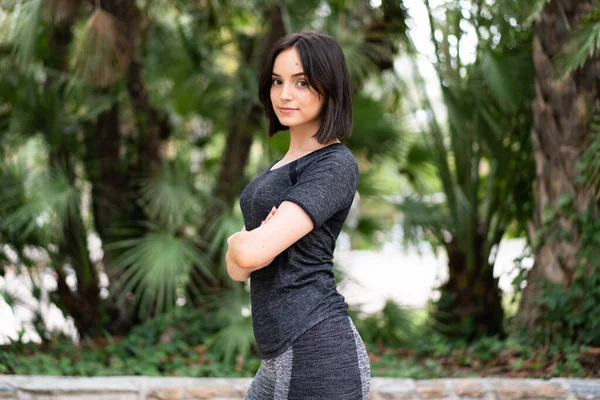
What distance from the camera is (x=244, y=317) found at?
180 inches

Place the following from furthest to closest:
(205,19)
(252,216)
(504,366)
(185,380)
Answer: (205,19) → (504,366) → (185,380) → (252,216)

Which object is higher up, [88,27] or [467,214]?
[88,27]

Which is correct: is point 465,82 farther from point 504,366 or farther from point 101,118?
point 101,118

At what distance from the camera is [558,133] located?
4.18 metres

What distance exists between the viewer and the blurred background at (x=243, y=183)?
4.14m

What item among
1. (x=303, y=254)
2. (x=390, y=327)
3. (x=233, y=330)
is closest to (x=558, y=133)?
(x=390, y=327)

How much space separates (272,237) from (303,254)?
169 mm

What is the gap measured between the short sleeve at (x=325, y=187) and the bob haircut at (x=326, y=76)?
0.07 metres

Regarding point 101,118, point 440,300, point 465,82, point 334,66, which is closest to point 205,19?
point 101,118

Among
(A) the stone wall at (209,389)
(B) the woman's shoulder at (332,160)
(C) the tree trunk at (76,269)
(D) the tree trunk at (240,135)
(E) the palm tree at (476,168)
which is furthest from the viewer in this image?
(D) the tree trunk at (240,135)

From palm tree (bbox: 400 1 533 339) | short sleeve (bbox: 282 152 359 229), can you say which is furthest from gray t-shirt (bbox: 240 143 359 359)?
palm tree (bbox: 400 1 533 339)

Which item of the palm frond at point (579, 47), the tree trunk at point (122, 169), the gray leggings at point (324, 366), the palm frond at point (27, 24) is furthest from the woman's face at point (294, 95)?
the tree trunk at point (122, 169)

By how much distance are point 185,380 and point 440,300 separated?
2.29 m

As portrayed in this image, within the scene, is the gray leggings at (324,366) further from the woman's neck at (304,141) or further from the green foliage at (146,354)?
the green foliage at (146,354)
